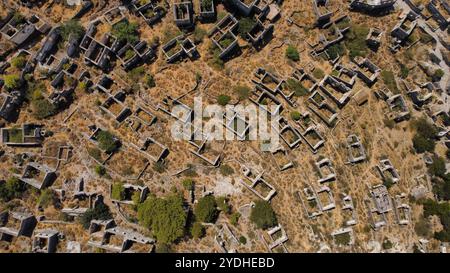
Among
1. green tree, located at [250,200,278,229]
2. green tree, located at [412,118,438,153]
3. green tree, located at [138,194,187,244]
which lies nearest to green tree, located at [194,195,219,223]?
green tree, located at [138,194,187,244]

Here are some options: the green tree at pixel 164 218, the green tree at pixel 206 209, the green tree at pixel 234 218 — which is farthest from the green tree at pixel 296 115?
the green tree at pixel 164 218

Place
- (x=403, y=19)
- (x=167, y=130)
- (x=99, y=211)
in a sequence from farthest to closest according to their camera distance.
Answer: (x=403, y=19) → (x=167, y=130) → (x=99, y=211)

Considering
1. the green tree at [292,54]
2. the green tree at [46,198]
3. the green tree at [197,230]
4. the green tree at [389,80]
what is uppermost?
the green tree at [292,54]

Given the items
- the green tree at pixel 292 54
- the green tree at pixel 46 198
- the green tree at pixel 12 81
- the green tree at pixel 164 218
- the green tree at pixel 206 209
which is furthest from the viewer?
the green tree at pixel 292 54

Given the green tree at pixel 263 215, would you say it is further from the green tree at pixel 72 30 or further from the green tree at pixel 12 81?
the green tree at pixel 12 81

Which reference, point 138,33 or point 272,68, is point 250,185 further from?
point 138,33

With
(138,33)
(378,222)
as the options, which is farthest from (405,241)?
(138,33)

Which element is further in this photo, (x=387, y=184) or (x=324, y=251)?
(x=387, y=184)

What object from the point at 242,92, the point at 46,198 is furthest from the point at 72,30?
the point at 242,92
